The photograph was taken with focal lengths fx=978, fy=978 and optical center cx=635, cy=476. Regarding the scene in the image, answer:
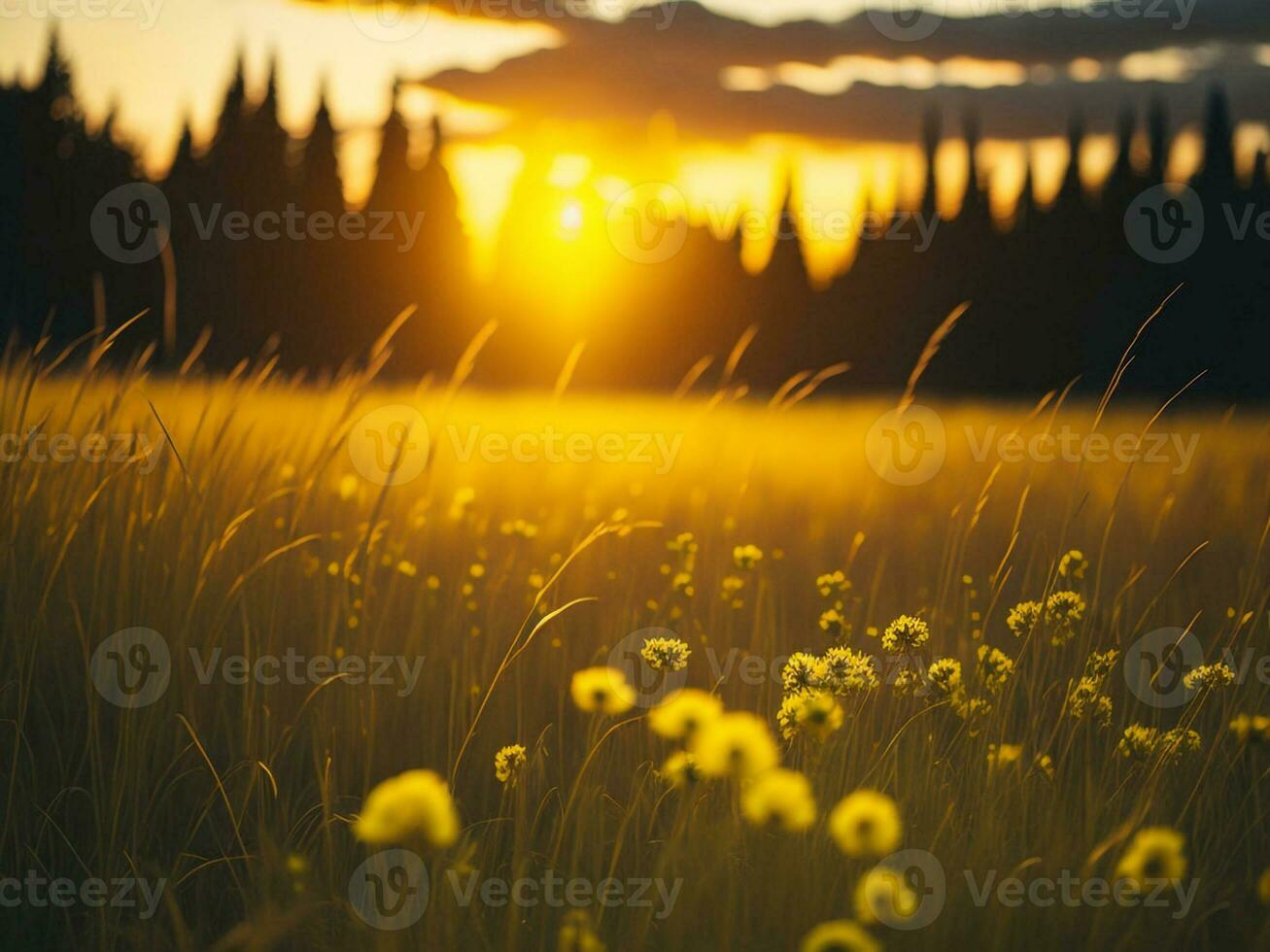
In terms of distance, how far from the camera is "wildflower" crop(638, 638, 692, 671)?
1870 mm

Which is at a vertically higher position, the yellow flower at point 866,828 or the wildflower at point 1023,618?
the wildflower at point 1023,618

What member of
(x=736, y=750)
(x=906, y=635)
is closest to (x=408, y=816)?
(x=736, y=750)

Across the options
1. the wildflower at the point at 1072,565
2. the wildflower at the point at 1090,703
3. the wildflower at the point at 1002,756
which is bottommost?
the wildflower at the point at 1002,756

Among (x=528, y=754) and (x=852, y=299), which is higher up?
(x=852, y=299)

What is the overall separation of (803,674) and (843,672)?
3.1 inches

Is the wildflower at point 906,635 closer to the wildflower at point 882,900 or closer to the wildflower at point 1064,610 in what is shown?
the wildflower at point 1064,610

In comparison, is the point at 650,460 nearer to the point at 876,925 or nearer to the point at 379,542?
the point at 379,542

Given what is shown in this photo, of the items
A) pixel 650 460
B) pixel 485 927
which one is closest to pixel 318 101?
pixel 650 460

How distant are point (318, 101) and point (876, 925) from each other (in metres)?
27.4

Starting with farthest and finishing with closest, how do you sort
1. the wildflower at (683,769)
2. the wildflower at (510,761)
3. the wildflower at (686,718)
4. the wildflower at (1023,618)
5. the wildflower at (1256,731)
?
the wildflower at (1023,618), the wildflower at (510,761), the wildflower at (1256,731), the wildflower at (683,769), the wildflower at (686,718)

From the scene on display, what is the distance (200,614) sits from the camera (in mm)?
2406

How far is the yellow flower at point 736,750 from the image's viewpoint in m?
1.08

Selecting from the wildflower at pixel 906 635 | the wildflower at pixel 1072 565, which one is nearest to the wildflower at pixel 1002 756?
the wildflower at pixel 906 635

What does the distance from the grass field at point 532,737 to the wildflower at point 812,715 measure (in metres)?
0.01
